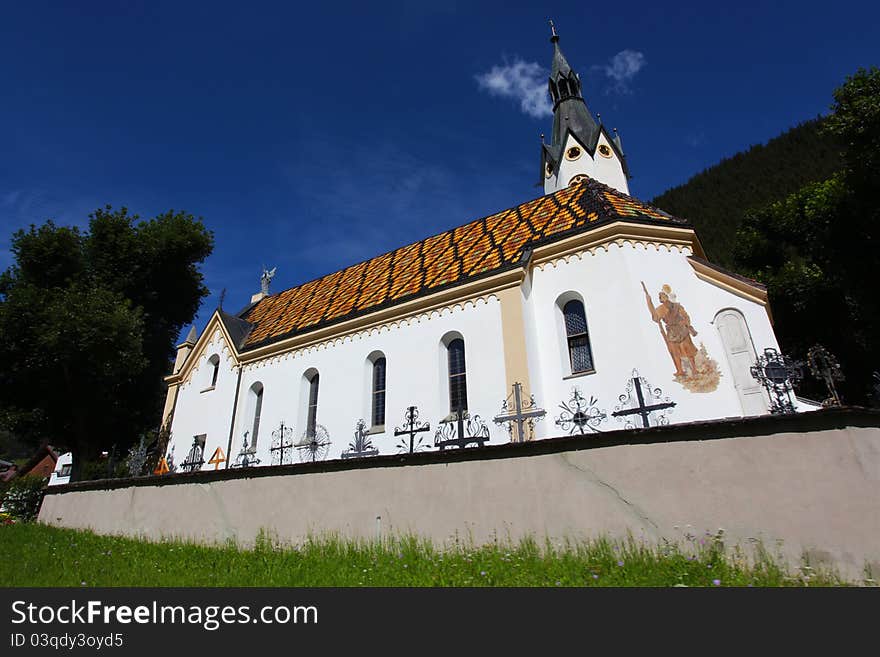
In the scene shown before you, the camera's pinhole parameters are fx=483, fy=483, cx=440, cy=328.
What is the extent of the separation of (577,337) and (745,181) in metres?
61.4

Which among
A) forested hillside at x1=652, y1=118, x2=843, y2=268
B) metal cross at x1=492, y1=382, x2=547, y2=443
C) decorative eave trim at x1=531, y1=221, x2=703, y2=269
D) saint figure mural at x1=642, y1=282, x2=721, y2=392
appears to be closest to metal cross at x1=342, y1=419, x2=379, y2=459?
metal cross at x1=492, y1=382, x2=547, y2=443

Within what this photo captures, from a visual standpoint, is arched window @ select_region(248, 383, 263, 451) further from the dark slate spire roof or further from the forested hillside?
the forested hillside

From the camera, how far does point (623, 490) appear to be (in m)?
5.70

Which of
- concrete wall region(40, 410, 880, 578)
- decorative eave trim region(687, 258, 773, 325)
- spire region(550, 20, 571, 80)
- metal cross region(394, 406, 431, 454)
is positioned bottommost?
concrete wall region(40, 410, 880, 578)

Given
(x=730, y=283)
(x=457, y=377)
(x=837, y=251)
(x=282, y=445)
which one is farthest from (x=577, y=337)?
(x=837, y=251)

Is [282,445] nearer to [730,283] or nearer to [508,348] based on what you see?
[508,348]

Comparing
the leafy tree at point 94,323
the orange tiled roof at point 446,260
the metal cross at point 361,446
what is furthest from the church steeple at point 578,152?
the leafy tree at point 94,323

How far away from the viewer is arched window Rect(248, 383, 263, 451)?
17.2 metres

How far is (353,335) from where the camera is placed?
15633 millimetres

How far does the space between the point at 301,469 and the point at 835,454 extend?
7.34 m

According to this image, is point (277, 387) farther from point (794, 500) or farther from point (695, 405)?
point (794, 500)

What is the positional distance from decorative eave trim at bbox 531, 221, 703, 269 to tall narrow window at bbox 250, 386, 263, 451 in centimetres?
1130

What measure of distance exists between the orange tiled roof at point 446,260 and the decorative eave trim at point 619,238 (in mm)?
218
